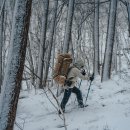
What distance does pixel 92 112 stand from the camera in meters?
9.55

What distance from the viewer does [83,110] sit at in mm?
10000

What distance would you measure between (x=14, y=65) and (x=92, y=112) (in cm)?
379

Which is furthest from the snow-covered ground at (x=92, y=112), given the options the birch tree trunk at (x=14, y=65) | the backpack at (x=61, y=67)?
the backpack at (x=61, y=67)

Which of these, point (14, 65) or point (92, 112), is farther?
point (92, 112)

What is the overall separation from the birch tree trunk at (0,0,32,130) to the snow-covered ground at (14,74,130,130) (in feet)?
2.34

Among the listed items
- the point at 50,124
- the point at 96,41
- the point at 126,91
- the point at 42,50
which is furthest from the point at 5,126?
the point at 96,41

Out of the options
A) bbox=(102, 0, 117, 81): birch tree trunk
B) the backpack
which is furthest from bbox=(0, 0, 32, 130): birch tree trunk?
bbox=(102, 0, 117, 81): birch tree trunk

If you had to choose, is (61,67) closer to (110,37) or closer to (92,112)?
(92,112)

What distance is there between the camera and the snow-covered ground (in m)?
8.30

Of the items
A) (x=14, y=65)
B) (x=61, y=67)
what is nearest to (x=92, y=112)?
(x=61, y=67)

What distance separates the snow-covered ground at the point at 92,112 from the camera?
8297 millimetres

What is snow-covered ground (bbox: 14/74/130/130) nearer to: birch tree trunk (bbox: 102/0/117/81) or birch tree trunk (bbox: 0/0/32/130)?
birch tree trunk (bbox: 0/0/32/130)

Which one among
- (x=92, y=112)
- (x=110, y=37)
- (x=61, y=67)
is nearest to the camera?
(x=92, y=112)

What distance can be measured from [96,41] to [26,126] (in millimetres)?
10063
